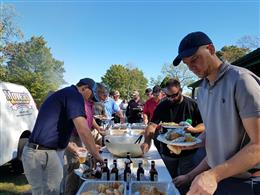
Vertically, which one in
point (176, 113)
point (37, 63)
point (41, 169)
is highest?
point (37, 63)

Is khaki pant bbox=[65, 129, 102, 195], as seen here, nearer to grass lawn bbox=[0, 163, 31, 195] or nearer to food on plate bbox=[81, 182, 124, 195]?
grass lawn bbox=[0, 163, 31, 195]

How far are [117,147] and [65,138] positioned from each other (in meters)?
0.48

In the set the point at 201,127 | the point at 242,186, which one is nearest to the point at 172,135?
the point at 201,127

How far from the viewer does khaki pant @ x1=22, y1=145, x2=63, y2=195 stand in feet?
7.11

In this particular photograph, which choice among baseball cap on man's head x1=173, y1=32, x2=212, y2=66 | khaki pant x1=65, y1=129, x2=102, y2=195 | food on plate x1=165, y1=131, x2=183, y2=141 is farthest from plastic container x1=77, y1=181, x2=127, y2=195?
khaki pant x1=65, y1=129, x2=102, y2=195

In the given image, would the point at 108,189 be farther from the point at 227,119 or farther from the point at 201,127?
the point at 201,127

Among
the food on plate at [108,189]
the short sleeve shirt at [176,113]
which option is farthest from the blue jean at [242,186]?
the short sleeve shirt at [176,113]

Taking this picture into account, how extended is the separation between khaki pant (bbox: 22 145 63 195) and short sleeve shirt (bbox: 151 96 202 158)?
1.26m

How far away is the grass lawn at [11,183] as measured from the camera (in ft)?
13.1

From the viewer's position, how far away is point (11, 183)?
14.4 ft

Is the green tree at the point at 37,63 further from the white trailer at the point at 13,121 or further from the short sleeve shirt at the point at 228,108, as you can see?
the short sleeve shirt at the point at 228,108

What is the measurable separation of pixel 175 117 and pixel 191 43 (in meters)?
1.77

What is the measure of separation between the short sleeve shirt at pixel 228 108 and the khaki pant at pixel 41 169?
1.35 m

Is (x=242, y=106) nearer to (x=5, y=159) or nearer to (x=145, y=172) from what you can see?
(x=145, y=172)
